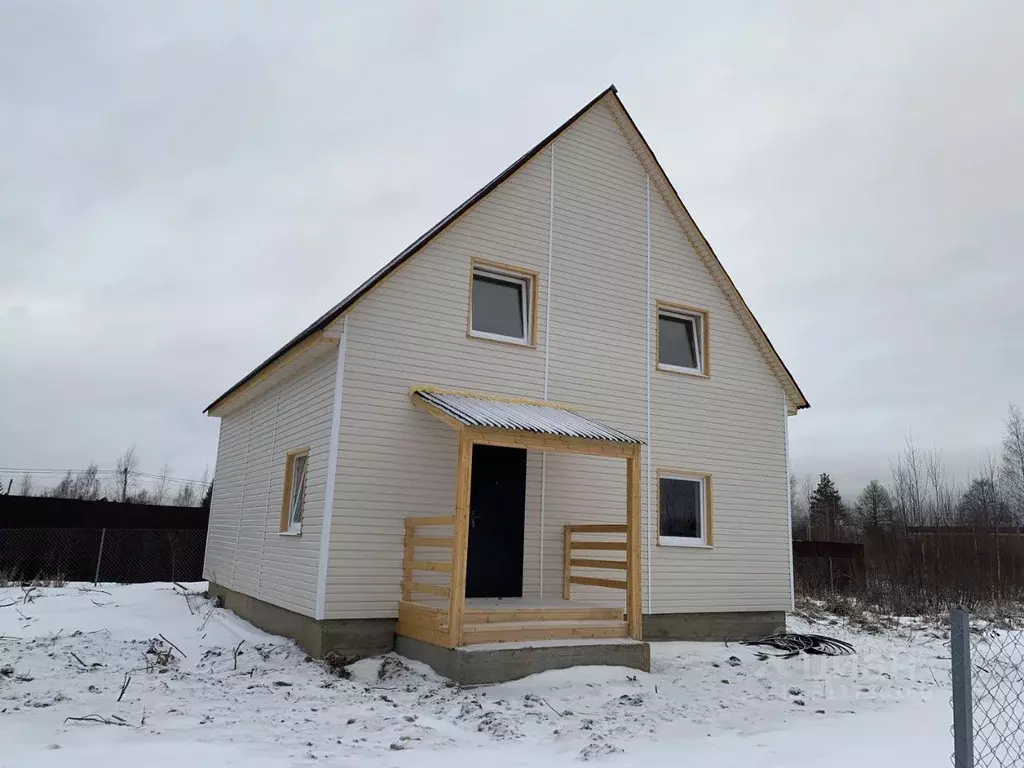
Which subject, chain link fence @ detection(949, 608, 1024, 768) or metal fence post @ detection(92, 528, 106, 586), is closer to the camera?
chain link fence @ detection(949, 608, 1024, 768)

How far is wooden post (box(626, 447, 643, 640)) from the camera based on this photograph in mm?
8516

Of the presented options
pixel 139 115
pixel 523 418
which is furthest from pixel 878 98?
pixel 139 115

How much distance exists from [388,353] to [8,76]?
23.9ft

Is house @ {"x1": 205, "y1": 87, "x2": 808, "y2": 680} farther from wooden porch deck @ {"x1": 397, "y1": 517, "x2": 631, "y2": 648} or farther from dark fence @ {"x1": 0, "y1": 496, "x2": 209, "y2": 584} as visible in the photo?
dark fence @ {"x1": 0, "y1": 496, "x2": 209, "y2": 584}

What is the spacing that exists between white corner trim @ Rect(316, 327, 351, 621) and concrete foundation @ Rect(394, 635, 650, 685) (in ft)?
3.52

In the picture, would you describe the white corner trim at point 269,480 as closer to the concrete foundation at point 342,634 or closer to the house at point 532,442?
the house at point 532,442

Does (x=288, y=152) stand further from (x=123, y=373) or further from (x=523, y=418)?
(x=123, y=373)

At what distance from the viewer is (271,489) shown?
11.0 meters

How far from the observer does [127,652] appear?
28.5 feet

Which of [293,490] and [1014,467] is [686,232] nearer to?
[293,490]

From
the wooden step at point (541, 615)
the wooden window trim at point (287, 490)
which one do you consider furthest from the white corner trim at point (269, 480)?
the wooden step at point (541, 615)

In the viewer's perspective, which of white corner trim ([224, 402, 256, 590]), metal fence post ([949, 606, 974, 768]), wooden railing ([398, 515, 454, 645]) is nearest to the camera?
metal fence post ([949, 606, 974, 768])

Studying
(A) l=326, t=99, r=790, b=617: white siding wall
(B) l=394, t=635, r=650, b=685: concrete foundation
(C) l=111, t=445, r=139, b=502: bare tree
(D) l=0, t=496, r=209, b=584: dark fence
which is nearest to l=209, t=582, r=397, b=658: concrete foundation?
(A) l=326, t=99, r=790, b=617: white siding wall

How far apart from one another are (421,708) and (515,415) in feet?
11.4
